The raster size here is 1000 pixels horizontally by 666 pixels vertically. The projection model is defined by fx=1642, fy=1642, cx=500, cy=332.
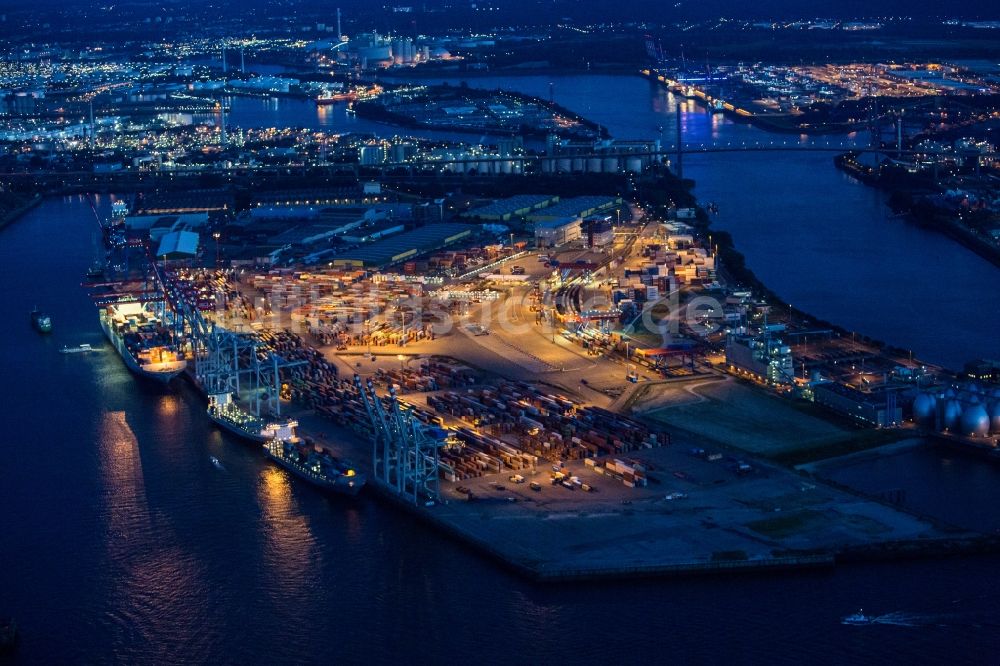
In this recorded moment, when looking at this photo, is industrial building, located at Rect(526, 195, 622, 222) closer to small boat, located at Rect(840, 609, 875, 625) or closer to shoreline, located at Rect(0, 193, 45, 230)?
shoreline, located at Rect(0, 193, 45, 230)

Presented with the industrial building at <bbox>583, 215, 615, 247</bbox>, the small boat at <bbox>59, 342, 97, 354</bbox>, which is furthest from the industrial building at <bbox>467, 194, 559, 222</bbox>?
the small boat at <bbox>59, 342, 97, 354</bbox>

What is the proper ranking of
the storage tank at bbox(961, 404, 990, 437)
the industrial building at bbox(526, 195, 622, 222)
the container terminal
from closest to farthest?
the container terminal < the storage tank at bbox(961, 404, 990, 437) < the industrial building at bbox(526, 195, 622, 222)

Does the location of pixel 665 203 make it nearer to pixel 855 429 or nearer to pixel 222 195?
pixel 222 195

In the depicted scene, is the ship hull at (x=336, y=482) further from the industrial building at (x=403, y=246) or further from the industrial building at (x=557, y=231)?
the industrial building at (x=557, y=231)

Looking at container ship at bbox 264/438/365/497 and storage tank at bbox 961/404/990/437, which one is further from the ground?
storage tank at bbox 961/404/990/437

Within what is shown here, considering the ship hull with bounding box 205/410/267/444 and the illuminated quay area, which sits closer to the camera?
the illuminated quay area

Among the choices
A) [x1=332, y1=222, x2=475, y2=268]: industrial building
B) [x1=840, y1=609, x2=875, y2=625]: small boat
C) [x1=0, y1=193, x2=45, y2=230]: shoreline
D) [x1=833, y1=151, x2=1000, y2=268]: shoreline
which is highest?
[x1=332, y1=222, x2=475, y2=268]: industrial building
